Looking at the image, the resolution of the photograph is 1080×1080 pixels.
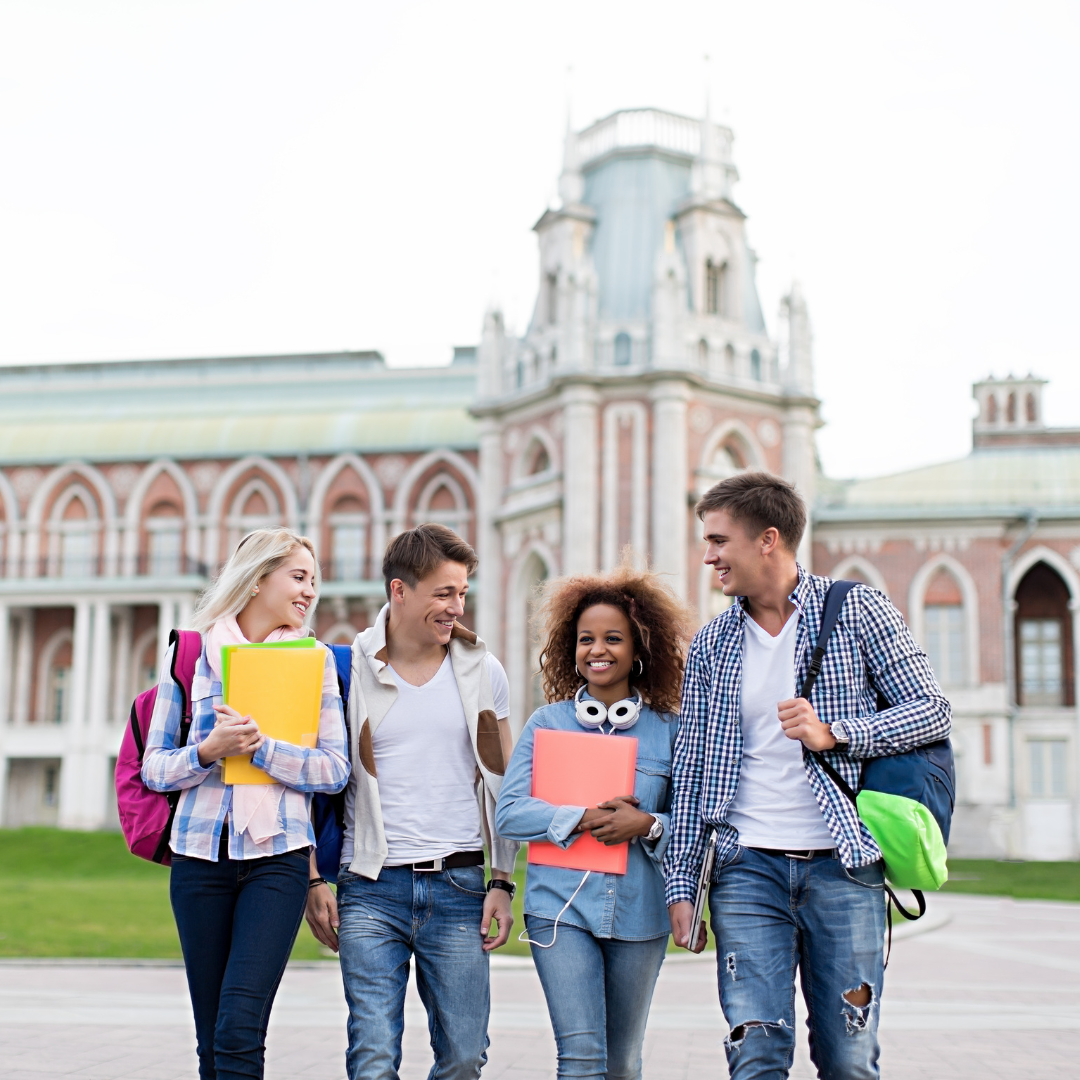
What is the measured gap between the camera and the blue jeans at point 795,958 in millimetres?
4402

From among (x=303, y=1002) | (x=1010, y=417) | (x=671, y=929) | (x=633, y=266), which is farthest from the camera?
(x=1010, y=417)

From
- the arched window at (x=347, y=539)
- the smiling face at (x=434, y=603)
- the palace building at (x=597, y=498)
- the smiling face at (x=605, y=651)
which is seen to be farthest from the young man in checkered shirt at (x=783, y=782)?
the arched window at (x=347, y=539)

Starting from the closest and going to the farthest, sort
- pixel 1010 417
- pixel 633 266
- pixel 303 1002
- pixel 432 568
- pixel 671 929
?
pixel 671 929 → pixel 432 568 → pixel 303 1002 → pixel 633 266 → pixel 1010 417

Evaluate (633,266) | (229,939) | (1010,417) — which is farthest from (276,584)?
(1010,417)

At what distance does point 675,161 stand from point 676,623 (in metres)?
31.7

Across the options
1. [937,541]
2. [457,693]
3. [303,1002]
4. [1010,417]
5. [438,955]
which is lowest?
[303,1002]

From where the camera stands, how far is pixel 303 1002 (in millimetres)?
10219

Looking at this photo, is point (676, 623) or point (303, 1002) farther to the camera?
point (303, 1002)

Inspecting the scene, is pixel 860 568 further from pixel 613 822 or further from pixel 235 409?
pixel 613 822

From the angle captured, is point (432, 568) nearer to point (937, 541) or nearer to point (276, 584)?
point (276, 584)

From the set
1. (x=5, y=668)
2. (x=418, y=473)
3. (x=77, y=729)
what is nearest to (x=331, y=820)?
(x=77, y=729)

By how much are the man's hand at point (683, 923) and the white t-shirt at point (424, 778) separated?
836 millimetres

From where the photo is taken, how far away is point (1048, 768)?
34.1m

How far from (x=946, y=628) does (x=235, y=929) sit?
31.9m
